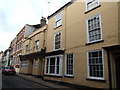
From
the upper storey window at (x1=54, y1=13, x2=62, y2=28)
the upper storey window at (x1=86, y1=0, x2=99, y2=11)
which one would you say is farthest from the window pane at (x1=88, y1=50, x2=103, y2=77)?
the upper storey window at (x1=54, y1=13, x2=62, y2=28)

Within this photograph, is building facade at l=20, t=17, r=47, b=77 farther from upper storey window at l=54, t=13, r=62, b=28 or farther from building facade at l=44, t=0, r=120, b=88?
upper storey window at l=54, t=13, r=62, b=28

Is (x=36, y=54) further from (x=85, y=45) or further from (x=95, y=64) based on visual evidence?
(x=95, y=64)

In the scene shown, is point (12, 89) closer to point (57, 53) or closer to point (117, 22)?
point (57, 53)

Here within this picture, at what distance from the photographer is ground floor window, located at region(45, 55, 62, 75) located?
13.6 metres

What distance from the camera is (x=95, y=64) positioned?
32.2ft

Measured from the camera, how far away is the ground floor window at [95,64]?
31.0ft

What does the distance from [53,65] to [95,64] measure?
5.92m

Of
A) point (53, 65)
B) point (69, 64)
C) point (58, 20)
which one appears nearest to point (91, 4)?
point (58, 20)

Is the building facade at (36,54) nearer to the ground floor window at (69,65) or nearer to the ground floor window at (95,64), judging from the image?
the ground floor window at (69,65)

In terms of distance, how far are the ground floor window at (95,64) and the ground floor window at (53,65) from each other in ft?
12.8

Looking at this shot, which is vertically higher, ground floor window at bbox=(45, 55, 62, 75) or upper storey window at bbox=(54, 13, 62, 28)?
upper storey window at bbox=(54, 13, 62, 28)

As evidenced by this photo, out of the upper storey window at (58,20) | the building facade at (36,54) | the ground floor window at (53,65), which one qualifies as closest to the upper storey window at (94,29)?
the ground floor window at (53,65)

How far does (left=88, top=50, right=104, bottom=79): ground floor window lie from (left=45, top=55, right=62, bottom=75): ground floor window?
12.8ft

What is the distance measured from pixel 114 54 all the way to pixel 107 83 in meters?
2.07
